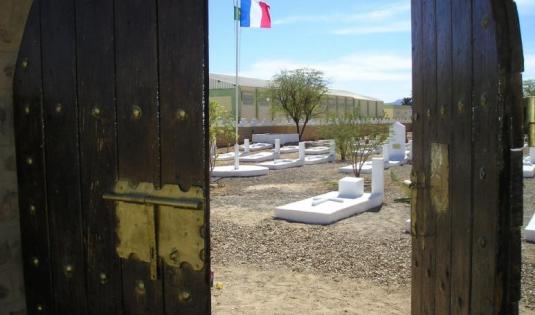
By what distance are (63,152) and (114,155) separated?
0.89 ft

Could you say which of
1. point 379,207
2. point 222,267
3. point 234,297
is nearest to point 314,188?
point 379,207

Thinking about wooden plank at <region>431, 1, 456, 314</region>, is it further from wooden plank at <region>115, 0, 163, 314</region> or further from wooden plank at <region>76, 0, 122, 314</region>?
wooden plank at <region>76, 0, 122, 314</region>

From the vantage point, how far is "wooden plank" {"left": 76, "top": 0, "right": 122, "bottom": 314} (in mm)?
1420

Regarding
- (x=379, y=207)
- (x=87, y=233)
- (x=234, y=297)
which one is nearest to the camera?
(x=87, y=233)

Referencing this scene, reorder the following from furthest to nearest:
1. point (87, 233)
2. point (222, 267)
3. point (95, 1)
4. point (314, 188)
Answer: point (314, 188), point (222, 267), point (87, 233), point (95, 1)

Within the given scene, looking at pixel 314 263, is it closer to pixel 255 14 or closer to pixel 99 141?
pixel 99 141

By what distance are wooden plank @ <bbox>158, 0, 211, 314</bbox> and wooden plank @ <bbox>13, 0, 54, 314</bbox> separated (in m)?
0.62

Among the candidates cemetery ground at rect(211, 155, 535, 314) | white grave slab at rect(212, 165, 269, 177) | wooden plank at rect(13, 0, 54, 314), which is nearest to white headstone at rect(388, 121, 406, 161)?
white grave slab at rect(212, 165, 269, 177)

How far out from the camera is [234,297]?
443 cm

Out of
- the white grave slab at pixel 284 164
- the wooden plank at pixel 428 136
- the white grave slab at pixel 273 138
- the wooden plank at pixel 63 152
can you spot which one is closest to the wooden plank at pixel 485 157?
the wooden plank at pixel 428 136

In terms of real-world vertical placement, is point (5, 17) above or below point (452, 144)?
above

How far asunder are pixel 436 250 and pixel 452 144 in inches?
15.8

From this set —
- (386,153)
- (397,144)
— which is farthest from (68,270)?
(397,144)

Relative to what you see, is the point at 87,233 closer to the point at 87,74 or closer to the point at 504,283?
the point at 87,74
